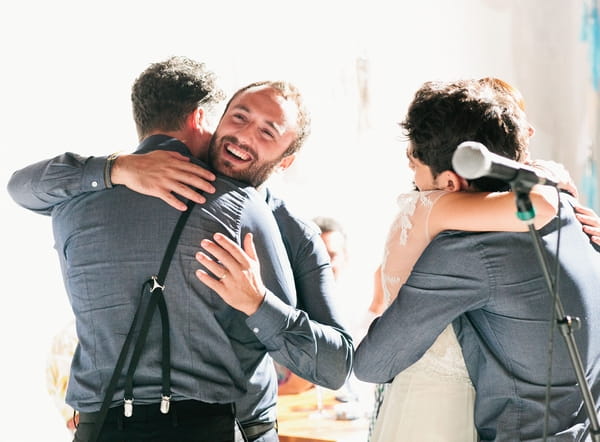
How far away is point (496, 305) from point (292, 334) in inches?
16.8

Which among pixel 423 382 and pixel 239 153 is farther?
pixel 239 153

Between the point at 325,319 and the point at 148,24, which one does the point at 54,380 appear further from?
the point at 148,24

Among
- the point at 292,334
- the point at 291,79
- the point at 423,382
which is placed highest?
the point at 291,79

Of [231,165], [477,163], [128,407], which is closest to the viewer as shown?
[477,163]

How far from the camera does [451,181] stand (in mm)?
1642

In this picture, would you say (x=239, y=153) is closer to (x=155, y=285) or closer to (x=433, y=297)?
(x=155, y=285)

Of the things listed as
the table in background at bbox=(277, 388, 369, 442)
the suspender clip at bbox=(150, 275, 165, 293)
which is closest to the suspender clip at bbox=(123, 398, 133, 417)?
the suspender clip at bbox=(150, 275, 165, 293)

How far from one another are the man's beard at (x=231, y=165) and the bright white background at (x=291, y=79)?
1016 mm

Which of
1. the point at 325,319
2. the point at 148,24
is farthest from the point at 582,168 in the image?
the point at 325,319

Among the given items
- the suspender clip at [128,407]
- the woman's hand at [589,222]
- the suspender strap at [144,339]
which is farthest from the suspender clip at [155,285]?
the woman's hand at [589,222]

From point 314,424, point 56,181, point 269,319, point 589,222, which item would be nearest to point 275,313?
point 269,319

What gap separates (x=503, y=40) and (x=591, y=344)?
3284mm

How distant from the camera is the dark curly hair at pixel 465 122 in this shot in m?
1.57

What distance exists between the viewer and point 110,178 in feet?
5.58
